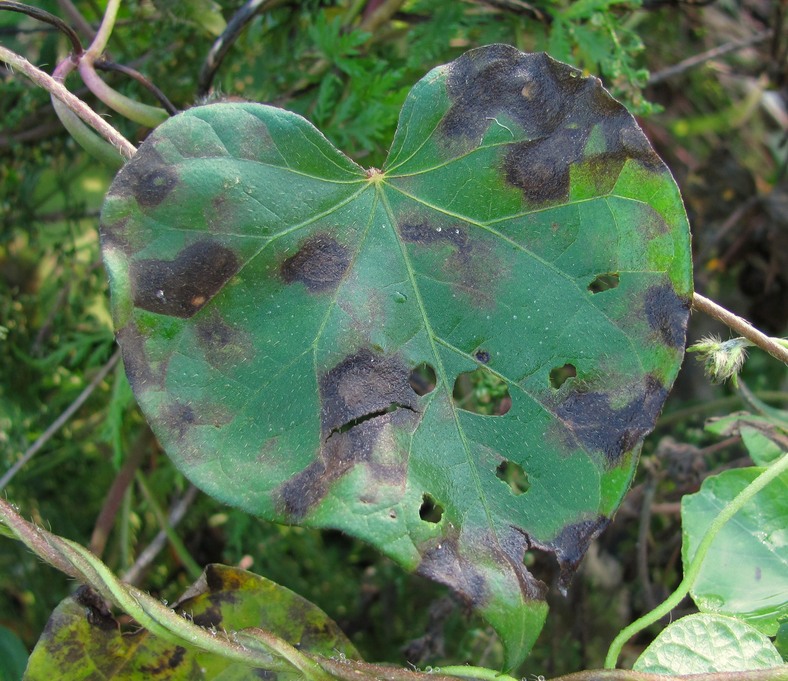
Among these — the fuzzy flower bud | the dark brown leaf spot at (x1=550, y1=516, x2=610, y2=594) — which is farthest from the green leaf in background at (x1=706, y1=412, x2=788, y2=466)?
the dark brown leaf spot at (x1=550, y1=516, x2=610, y2=594)

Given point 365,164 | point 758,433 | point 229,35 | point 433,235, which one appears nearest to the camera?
point 433,235

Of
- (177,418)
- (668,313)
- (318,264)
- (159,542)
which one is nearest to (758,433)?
(668,313)

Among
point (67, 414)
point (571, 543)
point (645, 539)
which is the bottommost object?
point (645, 539)

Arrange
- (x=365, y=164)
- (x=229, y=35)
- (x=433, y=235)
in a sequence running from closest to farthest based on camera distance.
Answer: (x=433, y=235)
(x=229, y=35)
(x=365, y=164)

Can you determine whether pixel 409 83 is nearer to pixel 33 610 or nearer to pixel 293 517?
pixel 293 517

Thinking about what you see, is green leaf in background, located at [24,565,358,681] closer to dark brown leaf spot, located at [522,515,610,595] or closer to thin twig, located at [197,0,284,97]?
dark brown leaf spot, located at [522,515,610,595]

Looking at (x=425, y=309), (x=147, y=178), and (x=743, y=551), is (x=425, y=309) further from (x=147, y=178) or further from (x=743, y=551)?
(x=743, y=551)
